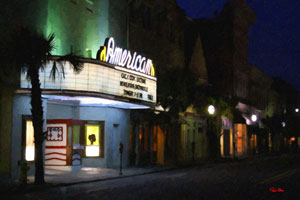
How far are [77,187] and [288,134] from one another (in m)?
59.7

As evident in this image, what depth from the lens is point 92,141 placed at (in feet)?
90.0

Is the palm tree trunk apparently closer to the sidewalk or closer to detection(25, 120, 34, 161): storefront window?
the sidewalk

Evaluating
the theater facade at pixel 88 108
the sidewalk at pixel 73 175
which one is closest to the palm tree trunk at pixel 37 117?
the sidewalk at pixel 73 175

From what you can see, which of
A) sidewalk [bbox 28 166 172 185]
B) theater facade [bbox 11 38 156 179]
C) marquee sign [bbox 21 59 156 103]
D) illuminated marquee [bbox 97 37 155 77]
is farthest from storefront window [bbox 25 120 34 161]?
illuminated marquee [bbox 97 37 155 77]

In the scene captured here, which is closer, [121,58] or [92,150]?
[121,58]

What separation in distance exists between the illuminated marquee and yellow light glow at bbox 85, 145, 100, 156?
17.8ft

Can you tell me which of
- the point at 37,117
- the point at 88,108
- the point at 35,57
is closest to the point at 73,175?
the point at 37,117

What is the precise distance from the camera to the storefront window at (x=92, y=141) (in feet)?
89.8

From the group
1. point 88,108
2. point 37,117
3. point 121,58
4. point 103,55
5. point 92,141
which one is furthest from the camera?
point 92,141

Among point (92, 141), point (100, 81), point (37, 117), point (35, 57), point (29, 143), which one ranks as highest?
point (35, 57)

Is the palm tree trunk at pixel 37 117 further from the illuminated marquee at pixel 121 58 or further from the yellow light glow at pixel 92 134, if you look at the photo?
the yellow light glow at pixel 92 134

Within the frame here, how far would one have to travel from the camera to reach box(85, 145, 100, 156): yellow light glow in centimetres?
2731

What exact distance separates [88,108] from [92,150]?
2.54 meters

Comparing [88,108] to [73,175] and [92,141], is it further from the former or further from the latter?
[73,175]
